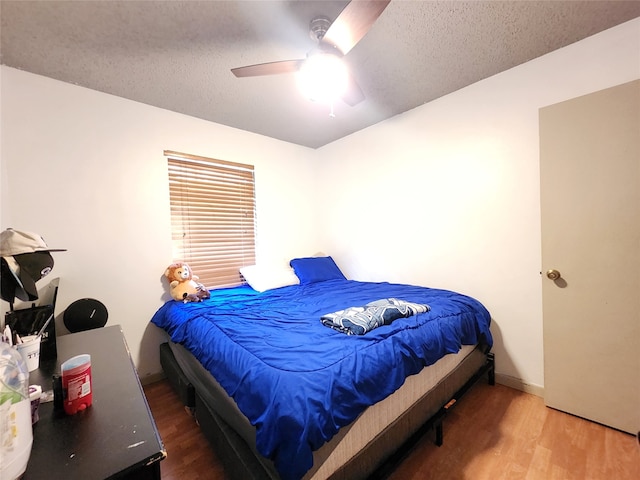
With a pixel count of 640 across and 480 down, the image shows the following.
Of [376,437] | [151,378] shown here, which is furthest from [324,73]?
[151,378]

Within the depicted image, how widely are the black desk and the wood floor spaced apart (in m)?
0.75

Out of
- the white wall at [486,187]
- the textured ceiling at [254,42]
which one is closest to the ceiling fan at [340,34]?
the textured ceiling at [254,42]

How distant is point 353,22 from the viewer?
1.18 meters

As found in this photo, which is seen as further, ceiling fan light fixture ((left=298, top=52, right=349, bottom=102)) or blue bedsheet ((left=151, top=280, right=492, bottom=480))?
ceiling fan light fixture ((left=298, top=52, right=349, bottom=102))

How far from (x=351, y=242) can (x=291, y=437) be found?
248cm

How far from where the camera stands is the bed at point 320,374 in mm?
904

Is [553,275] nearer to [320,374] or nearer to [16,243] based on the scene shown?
[320,374]

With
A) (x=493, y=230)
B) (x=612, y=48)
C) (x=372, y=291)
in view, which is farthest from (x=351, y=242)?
(x=612, y=48)

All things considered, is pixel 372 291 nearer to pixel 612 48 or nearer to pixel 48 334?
pixel 48 334

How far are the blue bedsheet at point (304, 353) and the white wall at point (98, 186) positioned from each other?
0.40 meters

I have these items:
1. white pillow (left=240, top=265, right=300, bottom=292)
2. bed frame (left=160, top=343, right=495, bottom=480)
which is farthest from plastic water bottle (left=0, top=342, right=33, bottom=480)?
Result: white pillow (left=240, top=265, right=300, bottom=292)

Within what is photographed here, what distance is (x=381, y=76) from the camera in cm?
198

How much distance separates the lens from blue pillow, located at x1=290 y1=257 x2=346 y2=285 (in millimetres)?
2902

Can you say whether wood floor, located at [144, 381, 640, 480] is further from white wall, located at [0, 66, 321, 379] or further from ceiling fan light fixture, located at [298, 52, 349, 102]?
ceiling fan light fixture, located at [298, 52, 349, 102]
